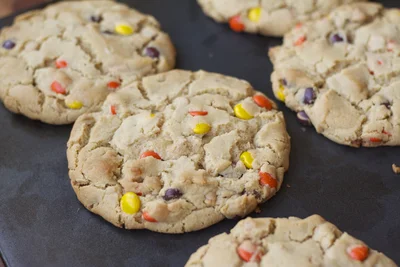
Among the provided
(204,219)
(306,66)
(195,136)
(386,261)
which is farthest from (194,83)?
(386,261)

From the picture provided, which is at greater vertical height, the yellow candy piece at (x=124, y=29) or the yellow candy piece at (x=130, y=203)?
the yellow candy piece at (x=124, y=29)

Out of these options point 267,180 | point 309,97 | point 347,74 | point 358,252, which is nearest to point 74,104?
point 267,180

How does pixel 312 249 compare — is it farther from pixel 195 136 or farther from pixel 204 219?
pixel 195 136

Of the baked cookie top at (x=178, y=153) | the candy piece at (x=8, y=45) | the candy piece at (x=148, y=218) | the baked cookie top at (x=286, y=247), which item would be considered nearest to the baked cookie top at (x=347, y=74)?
the baked cookie top at (x=178, y=153)

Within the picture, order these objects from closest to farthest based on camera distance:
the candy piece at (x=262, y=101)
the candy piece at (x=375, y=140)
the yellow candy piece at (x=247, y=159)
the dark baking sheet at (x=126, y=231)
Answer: the dark baking sheet at (x=126, y=231) < the yellow candy piece at (x=247, y=159) < the candy piece at (x=375, y=140) < the candy piece at (x=262, y=101)

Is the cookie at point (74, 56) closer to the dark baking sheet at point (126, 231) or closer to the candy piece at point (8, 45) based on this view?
the candy piece at point (8, 45)

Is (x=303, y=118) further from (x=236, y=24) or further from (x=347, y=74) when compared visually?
(x=236, y=24)

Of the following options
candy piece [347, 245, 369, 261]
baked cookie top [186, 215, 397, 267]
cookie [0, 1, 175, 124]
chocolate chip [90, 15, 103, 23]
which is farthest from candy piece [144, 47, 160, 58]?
candy piece [347, 245, 369, 261]
